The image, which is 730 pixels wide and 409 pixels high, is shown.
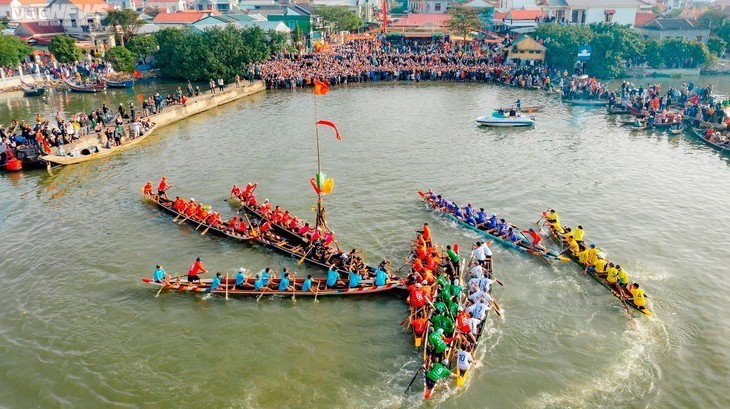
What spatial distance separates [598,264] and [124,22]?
68.1 meters

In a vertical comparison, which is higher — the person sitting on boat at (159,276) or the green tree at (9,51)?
the green tree at (9,51)

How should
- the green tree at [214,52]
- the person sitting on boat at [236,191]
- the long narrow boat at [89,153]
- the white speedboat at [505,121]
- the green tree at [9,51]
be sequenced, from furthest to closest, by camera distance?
the green tree at [214,52]
the green tree at [9,51]
the white speedboat at [505,121]
the long narrow boat at [89,153]
the person sitting on boat at [236,191]

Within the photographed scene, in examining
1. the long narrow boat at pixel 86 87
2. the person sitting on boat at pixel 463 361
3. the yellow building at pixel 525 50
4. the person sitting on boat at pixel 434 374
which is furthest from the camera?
the yellow building at pixel 525 50

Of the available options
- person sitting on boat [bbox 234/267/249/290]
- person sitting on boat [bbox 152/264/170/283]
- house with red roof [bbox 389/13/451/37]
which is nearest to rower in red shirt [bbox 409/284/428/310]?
person sitting on boat [bbox 234/267/249/290]

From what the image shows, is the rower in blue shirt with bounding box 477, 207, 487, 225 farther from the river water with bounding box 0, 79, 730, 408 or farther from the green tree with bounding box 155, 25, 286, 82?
the green tree with bounding box 155, 25, 286, 82

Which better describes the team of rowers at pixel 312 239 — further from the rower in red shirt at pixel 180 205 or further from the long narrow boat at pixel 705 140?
the long narrow boat at pixel 705 140

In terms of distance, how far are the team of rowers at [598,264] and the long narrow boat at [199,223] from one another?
43.6 ft

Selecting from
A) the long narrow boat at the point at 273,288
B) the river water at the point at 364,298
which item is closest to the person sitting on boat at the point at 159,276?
the long narrow boat at the point at 273,288

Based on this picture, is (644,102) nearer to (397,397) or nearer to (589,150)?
(589,150)

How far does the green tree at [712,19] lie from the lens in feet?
223

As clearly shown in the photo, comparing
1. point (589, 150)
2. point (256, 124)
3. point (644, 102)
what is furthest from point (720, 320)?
point (256, 124)

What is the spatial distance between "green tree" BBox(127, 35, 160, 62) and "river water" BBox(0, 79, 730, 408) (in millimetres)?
32184

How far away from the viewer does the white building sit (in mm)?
86875

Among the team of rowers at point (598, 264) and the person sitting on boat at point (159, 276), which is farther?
the person sitting on boat at point (159, 276)
